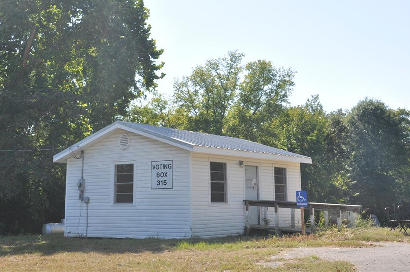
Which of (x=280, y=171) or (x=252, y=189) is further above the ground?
(x=280, y=171)

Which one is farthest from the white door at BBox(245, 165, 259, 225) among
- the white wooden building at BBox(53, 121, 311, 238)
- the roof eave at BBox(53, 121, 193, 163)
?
the roof eave at BBox(53, 121, 193, 163)

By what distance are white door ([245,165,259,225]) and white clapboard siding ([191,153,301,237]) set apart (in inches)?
6.7

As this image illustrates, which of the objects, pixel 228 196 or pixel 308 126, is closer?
pixel 228 196

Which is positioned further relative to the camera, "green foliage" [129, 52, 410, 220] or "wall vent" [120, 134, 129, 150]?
"green foliage" [129, 52, 410, 220]

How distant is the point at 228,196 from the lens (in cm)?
1571

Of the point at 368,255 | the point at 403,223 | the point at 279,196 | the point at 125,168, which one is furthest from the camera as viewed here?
the point at 279,196

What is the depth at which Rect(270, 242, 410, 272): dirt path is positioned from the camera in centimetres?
816

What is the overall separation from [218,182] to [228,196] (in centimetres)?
59

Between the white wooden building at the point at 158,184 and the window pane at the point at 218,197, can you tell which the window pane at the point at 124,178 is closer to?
the white wooden building at the point at 158,184

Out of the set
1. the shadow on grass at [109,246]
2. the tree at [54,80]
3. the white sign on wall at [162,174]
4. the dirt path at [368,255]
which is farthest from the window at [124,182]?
the dirt path at [368,255]

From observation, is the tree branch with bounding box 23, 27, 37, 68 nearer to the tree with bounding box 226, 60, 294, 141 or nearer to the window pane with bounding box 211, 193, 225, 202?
the window pane with bounding box 211, 193, 225, 202

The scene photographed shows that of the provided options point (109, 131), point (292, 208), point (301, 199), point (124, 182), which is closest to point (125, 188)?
point (124, 182)

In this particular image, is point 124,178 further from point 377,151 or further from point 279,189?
point 377,151

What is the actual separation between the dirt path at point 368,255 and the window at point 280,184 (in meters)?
7.30
